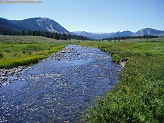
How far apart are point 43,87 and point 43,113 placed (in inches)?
379

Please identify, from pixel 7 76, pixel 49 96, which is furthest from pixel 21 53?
pixel 49 96

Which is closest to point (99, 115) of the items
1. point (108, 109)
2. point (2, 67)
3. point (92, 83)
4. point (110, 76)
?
point (108, 109)

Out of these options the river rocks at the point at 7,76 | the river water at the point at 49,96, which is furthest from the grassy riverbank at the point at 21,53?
the river water at the point at 49,96

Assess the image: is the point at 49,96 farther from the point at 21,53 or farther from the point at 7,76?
the point at 21,53

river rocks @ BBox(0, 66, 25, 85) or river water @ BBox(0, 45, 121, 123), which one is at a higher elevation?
river rocks @ BBox(0, 66, 25, 85)

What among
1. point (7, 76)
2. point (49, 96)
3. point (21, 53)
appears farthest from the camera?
point (21, 53)

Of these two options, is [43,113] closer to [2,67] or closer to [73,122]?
[73,122]

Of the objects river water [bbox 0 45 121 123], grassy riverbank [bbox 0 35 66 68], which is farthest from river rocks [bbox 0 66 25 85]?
grassy riverbank [bbox 0 35 66 68]

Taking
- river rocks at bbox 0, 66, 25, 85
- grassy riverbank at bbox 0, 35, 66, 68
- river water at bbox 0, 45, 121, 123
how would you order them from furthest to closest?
grassy riverbank at bbox 0, 35, 66, 68 < river rocks at bbox 0, 66, 25, 85 < river water at bbox 0, 45, 121, 123

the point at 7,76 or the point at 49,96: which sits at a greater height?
the point at 7,76

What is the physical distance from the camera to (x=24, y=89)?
27.8m

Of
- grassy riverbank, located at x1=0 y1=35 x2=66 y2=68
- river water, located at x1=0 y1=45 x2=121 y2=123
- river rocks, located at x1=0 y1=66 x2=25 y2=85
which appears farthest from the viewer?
grassy riverbank, located at x1=0 y1=35 x2=66 y2=68

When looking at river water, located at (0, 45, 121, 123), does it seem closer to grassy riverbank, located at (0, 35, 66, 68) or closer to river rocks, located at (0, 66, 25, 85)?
river rocks, located at (0, 66, 25, 85)

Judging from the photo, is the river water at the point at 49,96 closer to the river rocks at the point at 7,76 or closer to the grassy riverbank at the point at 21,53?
the river rocks at the point at 7,76
